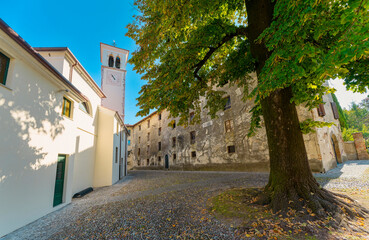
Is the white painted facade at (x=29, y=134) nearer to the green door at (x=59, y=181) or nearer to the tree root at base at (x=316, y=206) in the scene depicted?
the green door at (x=59, y=181)

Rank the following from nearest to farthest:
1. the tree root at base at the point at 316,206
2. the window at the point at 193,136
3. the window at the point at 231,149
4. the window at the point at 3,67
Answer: the tree root at base at the point at 316,206, the window at the point at 3,67, the window at the point at 231,149, the window at the point at 193,136

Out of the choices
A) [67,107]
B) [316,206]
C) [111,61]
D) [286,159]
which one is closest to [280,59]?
[286,159]

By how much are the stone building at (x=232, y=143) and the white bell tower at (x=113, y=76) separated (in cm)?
764

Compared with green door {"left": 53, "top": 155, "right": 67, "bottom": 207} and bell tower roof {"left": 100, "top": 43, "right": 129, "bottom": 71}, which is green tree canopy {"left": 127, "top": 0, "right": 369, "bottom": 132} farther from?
bell tower roof {"left": 100, "top": 43, "right": 129, "bottom": 71}

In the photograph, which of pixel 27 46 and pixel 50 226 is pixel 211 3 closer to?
pixel 27 46

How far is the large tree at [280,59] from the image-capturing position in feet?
7.93

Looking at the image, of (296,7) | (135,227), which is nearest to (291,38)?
(296,7)

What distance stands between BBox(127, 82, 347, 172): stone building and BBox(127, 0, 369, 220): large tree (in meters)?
2.64

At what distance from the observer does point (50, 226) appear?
3.98m

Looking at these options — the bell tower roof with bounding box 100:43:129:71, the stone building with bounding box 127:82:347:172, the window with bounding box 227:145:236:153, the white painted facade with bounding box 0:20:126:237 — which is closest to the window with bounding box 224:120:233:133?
the stone building with bounding box 127:82:347:172

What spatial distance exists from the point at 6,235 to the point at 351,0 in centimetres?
782

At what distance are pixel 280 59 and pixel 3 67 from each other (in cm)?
685

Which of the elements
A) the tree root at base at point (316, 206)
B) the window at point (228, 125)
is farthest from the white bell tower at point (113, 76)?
the tree root at base at point (316, 206)

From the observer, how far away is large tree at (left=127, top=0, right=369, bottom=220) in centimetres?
242
